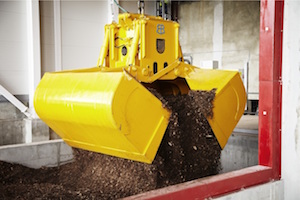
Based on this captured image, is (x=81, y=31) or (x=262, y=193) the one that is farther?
(x=81, y=31)

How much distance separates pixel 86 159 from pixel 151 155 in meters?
1.18

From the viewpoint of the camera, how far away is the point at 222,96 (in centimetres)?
400

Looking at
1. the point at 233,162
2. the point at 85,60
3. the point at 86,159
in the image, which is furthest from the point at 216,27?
the point at 86,159

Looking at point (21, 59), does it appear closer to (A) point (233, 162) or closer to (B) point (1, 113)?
(B) point (1, 113)

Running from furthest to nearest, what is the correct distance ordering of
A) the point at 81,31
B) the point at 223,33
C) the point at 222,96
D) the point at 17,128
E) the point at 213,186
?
the point at 223,33, the point at 81,31, the point at 17,128, the point at 222,96, the point at 213,186

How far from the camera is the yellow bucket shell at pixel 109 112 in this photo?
10.5 ft

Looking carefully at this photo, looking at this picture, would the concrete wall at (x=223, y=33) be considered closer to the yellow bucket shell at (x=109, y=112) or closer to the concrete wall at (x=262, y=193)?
the concrete wall at (x=262, y=193)

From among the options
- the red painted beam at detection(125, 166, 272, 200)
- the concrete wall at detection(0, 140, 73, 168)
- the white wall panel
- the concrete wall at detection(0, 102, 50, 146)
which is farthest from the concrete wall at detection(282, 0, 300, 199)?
the white wall panel

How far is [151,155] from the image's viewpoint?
346 cm

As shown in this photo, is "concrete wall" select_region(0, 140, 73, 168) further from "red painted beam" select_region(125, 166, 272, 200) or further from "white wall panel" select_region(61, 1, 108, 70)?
"red painted beam" select_region(125, 166, 272, 200)

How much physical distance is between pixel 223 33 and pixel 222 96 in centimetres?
751

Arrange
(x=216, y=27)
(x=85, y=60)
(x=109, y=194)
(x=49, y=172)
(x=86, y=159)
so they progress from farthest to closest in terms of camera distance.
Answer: (x=216, y=27) < (x=85, y=60) < (x=49, y=172) < (x=86, y=159) < (x=109, y=194)

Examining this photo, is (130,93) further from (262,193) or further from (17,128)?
(17,128)

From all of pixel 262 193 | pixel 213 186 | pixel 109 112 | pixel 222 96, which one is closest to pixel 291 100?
pixel 222 96
